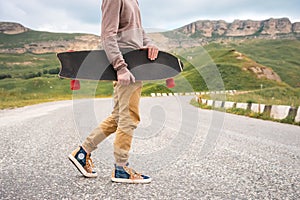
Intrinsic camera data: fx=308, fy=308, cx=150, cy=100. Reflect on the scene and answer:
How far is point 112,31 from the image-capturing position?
2.83 m

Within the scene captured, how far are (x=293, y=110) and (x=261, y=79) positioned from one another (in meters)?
35.7

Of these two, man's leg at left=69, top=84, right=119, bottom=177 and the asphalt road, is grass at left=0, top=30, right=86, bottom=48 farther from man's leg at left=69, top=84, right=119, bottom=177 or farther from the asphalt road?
man's leg at left=69, top=84, right=119, bottom=177

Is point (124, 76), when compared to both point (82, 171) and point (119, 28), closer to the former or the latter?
point (119, 28)

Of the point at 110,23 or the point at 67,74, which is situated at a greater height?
the point at 110,23

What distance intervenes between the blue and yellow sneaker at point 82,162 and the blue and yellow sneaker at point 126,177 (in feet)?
0.89

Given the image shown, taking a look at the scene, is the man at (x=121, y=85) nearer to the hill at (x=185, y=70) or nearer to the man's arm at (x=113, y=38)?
the man's arm at (x=113, y=38)

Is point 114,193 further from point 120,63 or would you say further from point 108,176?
point 120,63

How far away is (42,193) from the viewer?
8.59 feet

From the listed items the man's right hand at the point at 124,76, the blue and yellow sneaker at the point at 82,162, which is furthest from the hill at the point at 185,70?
the blue and yellow sneaker at the point at 82,162

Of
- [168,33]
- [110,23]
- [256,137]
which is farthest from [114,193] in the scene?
[256,137]

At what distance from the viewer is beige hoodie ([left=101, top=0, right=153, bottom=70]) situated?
9.27 ft

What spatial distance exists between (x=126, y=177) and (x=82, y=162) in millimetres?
504

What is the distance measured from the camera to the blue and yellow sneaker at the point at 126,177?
3.02 m

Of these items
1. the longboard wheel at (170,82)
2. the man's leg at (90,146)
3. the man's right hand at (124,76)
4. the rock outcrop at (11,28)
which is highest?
the rock outcrop at (11,28)
